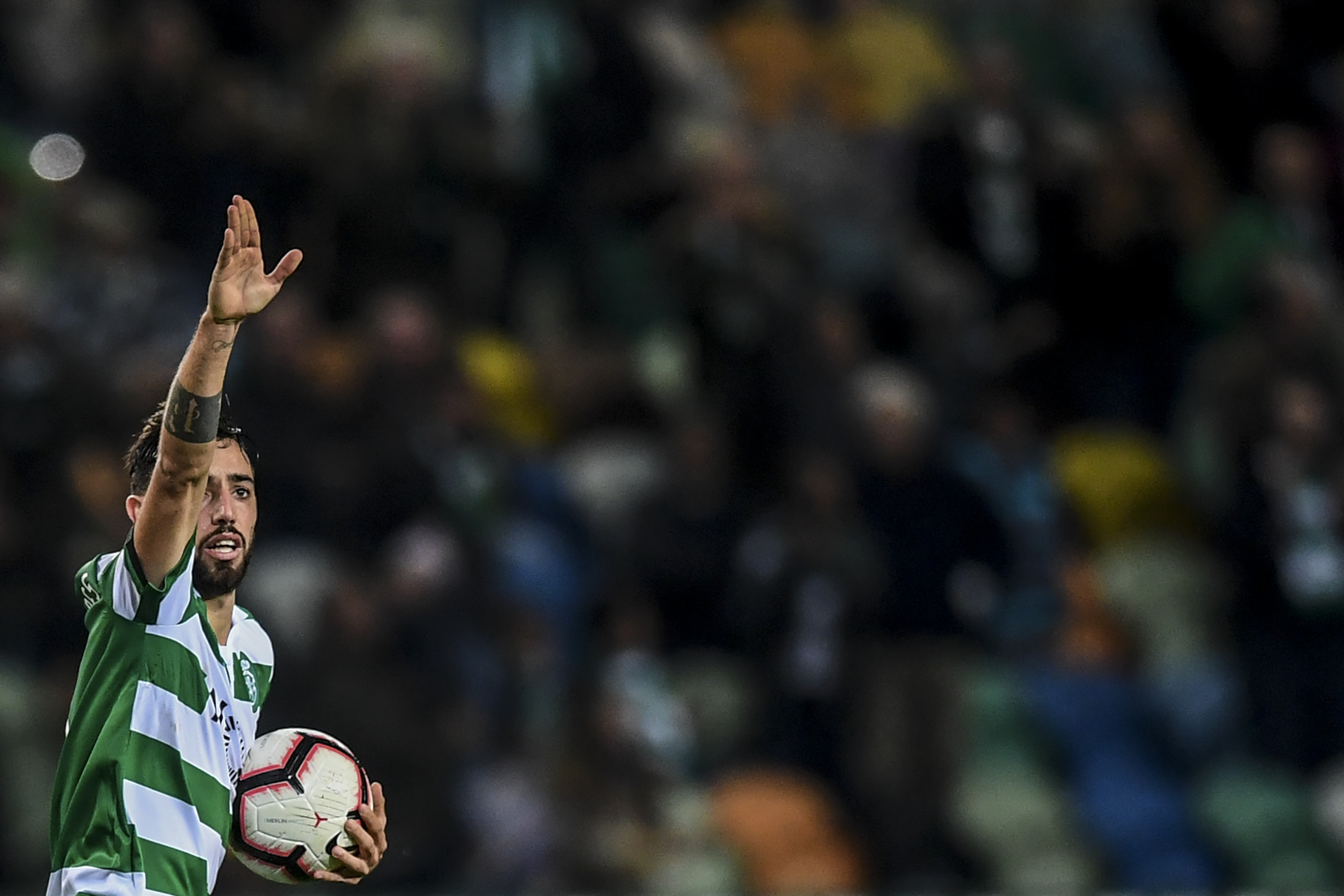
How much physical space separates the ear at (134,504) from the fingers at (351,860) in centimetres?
86

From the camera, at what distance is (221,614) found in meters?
4.48

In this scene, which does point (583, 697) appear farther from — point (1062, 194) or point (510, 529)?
point (1062, 194)

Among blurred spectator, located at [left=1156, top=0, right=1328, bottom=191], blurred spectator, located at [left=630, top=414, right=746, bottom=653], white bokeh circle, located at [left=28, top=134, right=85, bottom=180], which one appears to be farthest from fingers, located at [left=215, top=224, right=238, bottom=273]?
blurred spectator, located at [left=1156, top=0, right=1328, bottom=191]

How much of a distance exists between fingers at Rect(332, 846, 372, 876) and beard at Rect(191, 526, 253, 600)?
0.63m

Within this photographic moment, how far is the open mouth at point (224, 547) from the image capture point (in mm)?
4328

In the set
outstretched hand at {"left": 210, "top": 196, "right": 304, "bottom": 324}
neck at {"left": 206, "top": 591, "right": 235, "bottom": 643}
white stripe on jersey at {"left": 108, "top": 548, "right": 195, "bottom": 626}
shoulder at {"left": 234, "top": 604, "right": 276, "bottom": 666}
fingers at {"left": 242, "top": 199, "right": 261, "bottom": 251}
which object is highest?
fingers at {"left": 242, "top": 199, "right": 261, "bottom": 251}

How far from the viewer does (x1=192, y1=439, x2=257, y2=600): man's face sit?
14.2ft

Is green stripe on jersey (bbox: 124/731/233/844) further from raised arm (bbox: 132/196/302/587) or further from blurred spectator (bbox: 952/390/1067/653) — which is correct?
blurred spectator (bbox: 952/390/1067/653)

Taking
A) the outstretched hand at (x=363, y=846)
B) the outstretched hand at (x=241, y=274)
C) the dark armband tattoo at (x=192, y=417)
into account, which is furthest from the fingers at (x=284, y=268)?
the outstretched hand at (x=363, y=846)

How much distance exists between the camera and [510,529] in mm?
10367

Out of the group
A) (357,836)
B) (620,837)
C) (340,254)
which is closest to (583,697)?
(620,837)

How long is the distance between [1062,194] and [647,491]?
3261 mm

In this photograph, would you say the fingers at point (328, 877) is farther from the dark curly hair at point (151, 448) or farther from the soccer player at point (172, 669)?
the dark curly hair at point (151, 448)

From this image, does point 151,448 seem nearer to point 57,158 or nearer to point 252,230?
point 252,230
